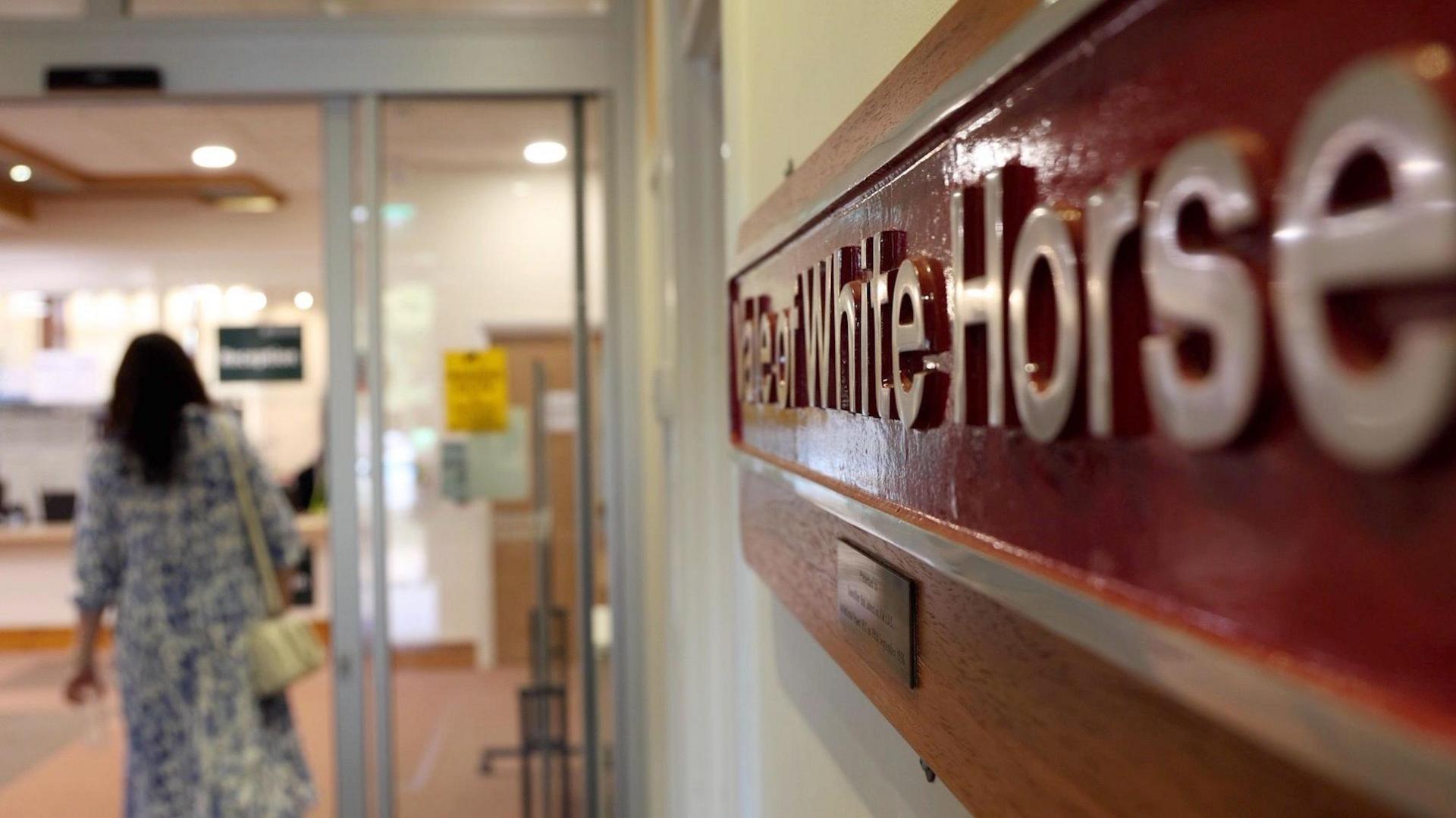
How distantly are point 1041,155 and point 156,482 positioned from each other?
2.76 meters

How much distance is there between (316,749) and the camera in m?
5.20

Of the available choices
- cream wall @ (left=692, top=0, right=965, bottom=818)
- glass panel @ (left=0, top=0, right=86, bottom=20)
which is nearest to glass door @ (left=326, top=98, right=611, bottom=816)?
glass panel @ (left=0, top=0, right=86, bottom=20)

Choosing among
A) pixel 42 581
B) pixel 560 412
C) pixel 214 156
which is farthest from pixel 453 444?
pixel 42 581

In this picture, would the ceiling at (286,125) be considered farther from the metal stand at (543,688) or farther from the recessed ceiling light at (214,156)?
the metal stand at (543,688)

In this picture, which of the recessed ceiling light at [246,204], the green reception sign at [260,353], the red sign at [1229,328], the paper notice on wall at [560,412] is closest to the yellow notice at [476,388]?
the paper notice on wall at [560,412]

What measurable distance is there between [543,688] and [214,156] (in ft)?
7.60

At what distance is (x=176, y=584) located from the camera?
2.71 m

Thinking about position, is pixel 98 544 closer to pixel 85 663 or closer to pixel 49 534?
pixel 85 663

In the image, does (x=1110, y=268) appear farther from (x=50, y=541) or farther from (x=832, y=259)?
(x=50, y=541)

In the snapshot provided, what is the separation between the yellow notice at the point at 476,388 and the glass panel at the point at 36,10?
128 cm

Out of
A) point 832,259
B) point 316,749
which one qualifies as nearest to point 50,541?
point 316,749

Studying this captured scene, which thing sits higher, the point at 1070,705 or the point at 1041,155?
the point at 1041,155

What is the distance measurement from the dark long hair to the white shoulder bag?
0.38 feet

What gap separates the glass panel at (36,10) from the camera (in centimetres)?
296
